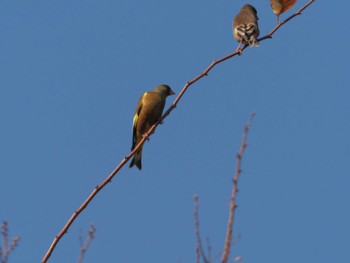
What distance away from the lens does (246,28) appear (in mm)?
6898

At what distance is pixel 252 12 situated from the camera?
26.5 ft

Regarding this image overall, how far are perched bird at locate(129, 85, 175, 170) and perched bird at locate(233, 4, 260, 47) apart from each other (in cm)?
114

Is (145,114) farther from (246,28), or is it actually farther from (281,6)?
(281,6)

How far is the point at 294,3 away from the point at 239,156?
6.56ft

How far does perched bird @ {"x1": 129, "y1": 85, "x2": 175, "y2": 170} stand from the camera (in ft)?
23.9

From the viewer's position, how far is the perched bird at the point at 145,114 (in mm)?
7277

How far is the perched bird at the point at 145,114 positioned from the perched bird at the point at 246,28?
1.14m

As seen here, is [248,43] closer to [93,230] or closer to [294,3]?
[294,3]

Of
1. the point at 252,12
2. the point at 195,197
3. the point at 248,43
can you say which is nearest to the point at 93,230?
the point at 195,197

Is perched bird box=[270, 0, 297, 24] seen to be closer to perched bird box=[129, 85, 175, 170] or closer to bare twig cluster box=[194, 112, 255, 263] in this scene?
bare twig cluster box=[194, 112, 255, 263]

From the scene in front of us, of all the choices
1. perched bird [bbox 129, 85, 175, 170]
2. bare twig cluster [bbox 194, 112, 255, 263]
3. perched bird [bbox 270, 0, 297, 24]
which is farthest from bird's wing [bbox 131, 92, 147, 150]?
bare twig cluster [bbox 194, 112, 255, 263]

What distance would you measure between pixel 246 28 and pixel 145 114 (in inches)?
55.7

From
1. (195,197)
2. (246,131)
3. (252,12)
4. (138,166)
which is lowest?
(195,197)

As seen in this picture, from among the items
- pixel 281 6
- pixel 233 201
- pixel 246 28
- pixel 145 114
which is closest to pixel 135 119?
pixel 145 114
